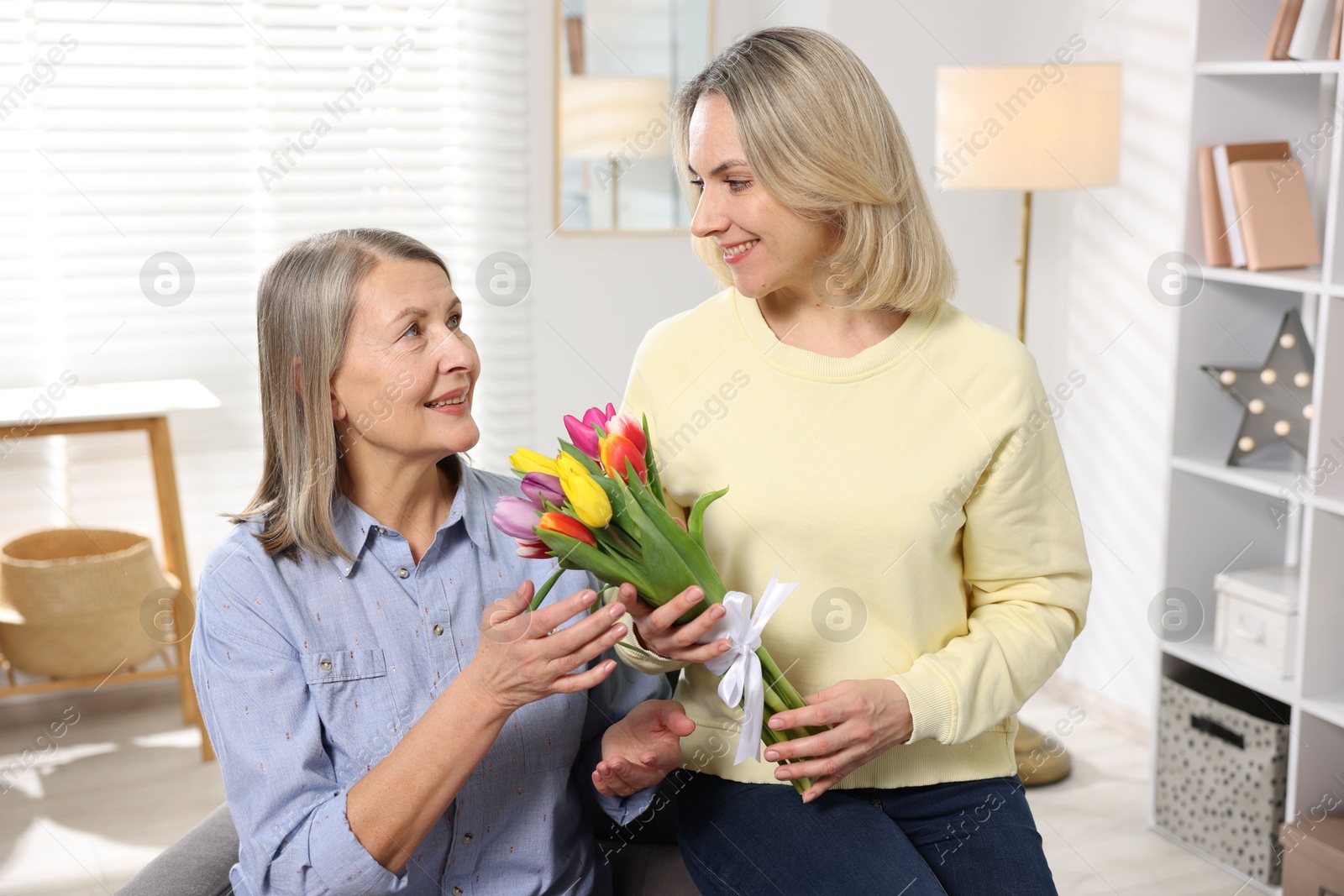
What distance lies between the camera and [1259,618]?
2.64 m

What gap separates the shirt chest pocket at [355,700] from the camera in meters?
1.40

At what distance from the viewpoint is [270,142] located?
3.53 meters

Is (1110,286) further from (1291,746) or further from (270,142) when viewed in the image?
(270,142)

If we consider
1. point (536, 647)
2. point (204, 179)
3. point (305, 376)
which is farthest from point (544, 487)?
point (204, 179)

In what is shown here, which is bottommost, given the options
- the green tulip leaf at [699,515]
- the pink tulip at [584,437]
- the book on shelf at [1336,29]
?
the green tulip leaf at [699,515]

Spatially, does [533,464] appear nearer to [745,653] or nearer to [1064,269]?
[745,653]

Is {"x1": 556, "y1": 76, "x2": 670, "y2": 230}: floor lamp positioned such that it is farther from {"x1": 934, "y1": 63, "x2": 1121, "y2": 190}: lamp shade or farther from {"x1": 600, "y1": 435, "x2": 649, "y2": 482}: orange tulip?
{"x1": 600, "y1": 435, "x2": 649, "y2": 482}: orange tulip

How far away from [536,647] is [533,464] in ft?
0.63

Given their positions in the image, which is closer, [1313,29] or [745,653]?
[745,653]

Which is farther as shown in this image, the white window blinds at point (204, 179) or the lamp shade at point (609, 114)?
the lamp shade at point (609, 114)

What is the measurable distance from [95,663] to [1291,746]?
2.87m

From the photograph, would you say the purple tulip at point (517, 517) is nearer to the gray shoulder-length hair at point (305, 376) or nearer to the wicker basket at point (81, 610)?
the gray shoulder-length hair at point (305, 376)

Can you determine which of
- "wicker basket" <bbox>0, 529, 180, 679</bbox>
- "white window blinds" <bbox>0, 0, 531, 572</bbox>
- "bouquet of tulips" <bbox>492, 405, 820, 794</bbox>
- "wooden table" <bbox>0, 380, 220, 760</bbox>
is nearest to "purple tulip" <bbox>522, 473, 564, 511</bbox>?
"bouquet of tulips" <bbox>492, 405, 820, 794</bbox>

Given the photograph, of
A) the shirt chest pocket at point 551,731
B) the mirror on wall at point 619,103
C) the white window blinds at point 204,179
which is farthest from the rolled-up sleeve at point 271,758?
the mirror on wall at point 619,103
